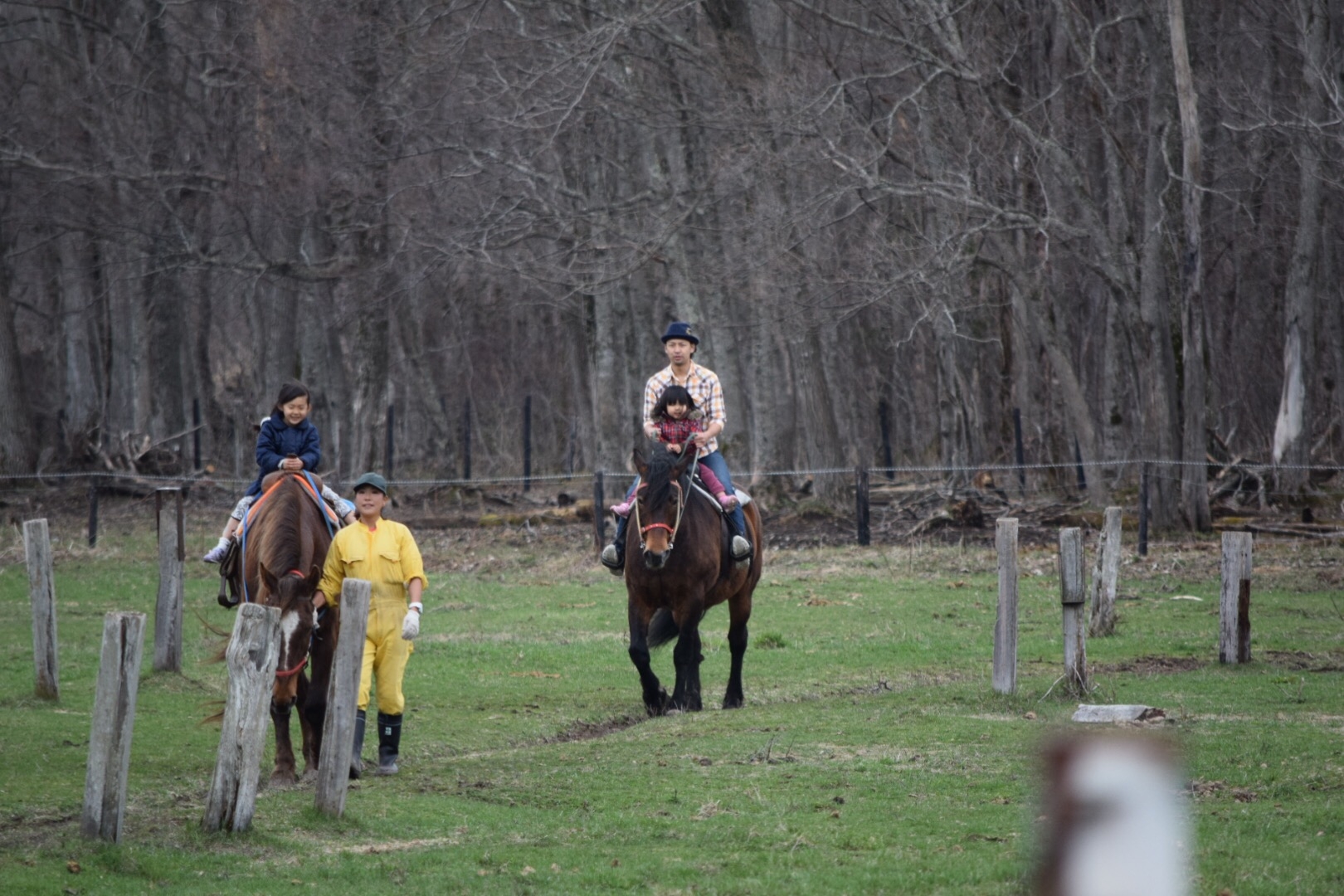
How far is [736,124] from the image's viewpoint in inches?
1065

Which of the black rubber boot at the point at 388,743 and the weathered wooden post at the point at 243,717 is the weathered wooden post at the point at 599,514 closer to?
the black rubber boot at the point at 388,743

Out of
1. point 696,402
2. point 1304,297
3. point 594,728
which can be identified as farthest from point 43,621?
point 1304,297

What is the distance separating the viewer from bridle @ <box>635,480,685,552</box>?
39.7 ft

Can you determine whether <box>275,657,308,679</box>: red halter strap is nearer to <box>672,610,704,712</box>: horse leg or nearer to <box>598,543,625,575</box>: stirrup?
<box>598,543,625,575</box>: stirrup

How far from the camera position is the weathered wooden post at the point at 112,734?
7289mm

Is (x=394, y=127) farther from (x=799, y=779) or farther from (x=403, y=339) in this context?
(x=799, y=779)

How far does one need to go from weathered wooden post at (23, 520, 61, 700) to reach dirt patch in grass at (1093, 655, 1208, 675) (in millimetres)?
9053

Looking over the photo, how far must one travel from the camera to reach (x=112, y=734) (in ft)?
23.9

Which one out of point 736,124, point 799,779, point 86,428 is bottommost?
point 799,779

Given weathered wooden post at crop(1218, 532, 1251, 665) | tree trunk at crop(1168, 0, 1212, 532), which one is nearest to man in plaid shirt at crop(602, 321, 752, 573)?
weathered wooden post at crop(1218, 532, 1251, 665)

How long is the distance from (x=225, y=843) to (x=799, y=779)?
340cm

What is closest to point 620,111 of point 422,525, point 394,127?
point 394,127

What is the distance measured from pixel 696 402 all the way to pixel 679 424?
10.4 inches

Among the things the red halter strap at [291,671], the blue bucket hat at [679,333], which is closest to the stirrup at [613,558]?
the blue bucket hat at [679,333]
